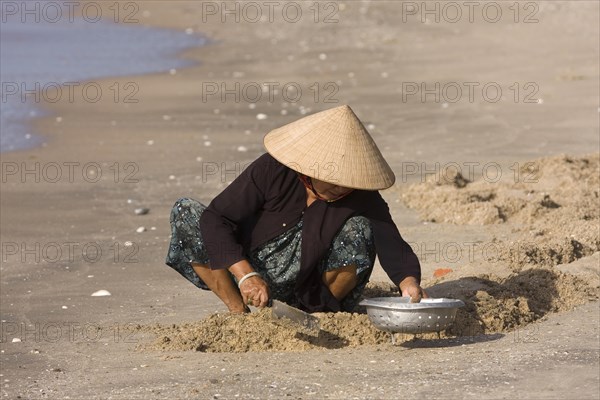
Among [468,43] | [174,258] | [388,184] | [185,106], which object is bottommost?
[174,258]

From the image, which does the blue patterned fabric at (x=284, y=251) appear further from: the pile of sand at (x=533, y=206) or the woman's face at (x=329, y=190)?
the pile of sand at (x=533, y=206)

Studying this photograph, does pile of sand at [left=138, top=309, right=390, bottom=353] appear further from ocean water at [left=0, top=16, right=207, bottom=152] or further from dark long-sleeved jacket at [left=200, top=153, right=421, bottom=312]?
ocean water at [left=0, top=16, right=207, bottom=152]

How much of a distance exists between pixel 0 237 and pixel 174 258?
9.33 ft

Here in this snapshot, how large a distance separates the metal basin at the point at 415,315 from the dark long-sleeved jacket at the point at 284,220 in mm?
287

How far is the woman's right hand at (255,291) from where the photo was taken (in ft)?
15.6

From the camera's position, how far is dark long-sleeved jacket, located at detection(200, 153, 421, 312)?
486 centimetres

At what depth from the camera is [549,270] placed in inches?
226

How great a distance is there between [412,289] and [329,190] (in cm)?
55

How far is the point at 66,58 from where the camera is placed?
17.2 m

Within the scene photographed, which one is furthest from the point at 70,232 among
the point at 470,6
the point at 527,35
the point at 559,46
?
the point at 470,6

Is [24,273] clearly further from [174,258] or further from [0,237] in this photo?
[174,258]

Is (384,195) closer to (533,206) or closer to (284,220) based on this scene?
(533,206)

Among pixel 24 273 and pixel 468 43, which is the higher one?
pixel 468 43

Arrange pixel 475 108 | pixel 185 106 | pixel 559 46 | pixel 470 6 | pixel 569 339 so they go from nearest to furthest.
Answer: pixel 569 339 < pixel 475 108 < pixel 185 106 < pixel 559 46 < pixel 470 6
